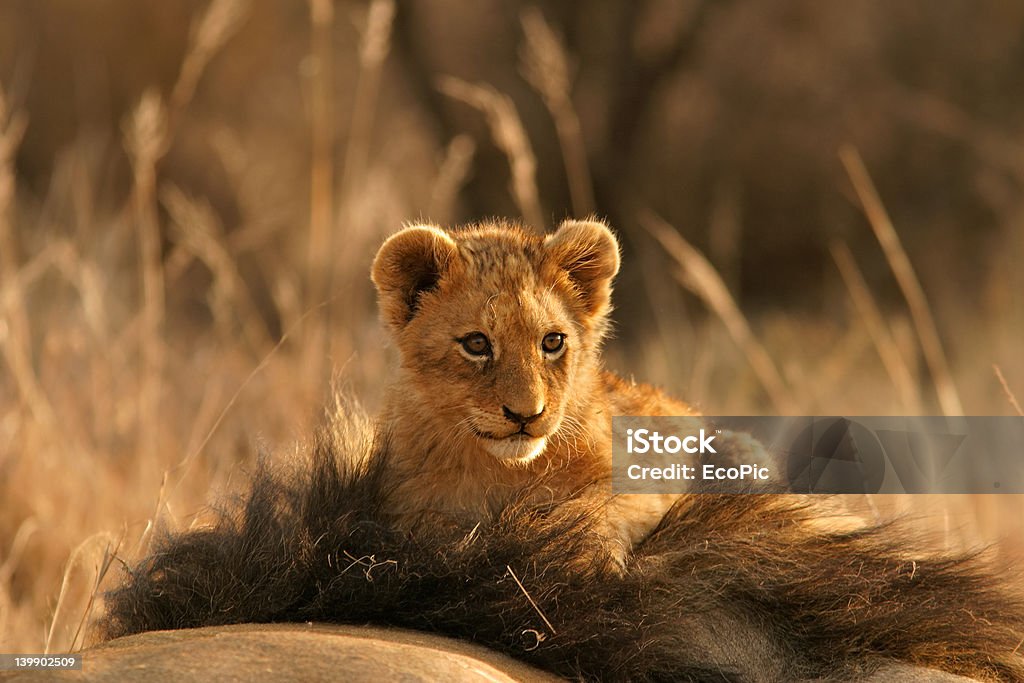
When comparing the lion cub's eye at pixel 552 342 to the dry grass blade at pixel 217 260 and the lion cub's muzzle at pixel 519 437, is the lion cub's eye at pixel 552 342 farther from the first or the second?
the dry grass blade at pixel 217 260

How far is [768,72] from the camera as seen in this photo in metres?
7.02

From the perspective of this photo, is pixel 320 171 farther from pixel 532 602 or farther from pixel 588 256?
pixel 532 602

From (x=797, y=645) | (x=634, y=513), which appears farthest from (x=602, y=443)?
(x=797, y=645)

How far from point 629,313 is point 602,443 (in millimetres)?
5176

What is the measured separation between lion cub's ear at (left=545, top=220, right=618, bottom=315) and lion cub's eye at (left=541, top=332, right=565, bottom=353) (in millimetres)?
210

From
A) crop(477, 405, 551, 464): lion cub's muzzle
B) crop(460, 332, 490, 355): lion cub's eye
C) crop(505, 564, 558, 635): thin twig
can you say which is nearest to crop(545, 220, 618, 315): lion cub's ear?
crop(460, 332, 490, 355): lion cub's eye

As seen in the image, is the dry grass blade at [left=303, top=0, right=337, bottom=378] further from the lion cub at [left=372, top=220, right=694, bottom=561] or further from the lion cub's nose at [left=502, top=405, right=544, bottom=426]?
the lion cub's nose at [left=502, top=405, right=544, bottom=426]

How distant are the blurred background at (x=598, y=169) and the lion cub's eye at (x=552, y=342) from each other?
2685 millimetres

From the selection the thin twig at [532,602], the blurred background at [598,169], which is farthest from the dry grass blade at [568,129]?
the thin twig at [532,602]

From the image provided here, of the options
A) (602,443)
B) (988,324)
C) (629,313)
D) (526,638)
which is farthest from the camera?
(629,313)

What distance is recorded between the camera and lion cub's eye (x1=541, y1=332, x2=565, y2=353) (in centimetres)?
247

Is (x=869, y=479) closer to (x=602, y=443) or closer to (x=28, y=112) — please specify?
(x=602, y=443)

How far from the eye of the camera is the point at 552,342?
8.13 ft

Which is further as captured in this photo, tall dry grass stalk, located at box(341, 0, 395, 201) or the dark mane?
tall dry grass stalk, located at box(341, 0, 395, 201)
